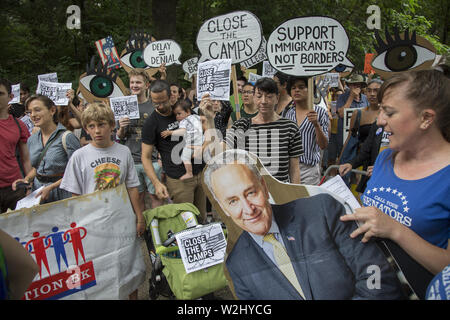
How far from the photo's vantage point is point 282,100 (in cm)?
537

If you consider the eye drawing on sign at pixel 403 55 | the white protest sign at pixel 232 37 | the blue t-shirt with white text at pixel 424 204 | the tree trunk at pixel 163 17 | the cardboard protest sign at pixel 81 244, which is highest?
the tree trunk at pixel 163 17

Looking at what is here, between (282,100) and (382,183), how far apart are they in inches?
154

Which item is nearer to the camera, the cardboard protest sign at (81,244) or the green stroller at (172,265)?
the cardboard protest sign at (81,244)

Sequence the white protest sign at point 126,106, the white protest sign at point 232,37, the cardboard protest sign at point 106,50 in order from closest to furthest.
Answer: the white protest sign at point 232,37 → the white protest sign at point 126,106 → the cardboard protest sign at point 106,50

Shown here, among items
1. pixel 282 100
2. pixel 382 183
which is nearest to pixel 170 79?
pixel 282 100

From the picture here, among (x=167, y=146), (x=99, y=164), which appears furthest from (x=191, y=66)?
(x=99, y=164)

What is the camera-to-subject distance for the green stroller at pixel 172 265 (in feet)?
9.04

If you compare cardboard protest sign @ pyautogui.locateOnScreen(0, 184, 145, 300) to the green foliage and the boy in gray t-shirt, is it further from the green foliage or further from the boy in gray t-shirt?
the green foliage

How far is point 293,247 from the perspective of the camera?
146 centimetres

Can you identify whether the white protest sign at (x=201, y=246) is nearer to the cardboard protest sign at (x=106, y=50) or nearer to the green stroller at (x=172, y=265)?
the green stroller at (x=172, y=265)

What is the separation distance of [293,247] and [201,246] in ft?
4.90

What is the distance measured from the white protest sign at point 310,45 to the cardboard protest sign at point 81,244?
2272 millimetres

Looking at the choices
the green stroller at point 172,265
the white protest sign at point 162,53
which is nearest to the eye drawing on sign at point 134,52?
the white protest sign at point 162,53

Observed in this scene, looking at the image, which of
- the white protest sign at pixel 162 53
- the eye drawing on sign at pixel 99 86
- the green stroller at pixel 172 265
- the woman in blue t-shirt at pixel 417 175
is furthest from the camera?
the white protest sign at pixel 162 53
